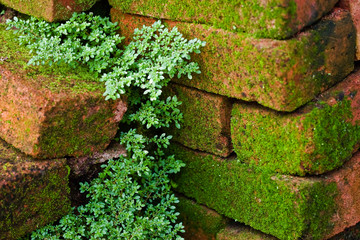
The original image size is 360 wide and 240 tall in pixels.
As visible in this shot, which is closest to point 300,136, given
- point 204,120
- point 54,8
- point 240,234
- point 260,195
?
point 260,195

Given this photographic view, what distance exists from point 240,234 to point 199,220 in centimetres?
37

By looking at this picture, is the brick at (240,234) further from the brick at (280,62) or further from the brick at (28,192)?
the brick at (28,192)

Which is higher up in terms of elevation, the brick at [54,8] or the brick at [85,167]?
the brick at [54,8]

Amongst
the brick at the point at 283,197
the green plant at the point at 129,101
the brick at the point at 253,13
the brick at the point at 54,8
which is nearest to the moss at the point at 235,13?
the brick at the point at 253,13

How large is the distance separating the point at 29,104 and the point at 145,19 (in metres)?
0.99

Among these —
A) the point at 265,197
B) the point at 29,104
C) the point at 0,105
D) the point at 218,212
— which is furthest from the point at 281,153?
the point at 0,105

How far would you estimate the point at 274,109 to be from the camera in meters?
2.59

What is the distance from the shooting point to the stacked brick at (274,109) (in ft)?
7.99

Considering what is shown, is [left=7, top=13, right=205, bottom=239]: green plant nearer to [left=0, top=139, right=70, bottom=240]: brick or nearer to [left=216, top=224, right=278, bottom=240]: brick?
[left=0, top=139, right=70, bottom=240]: brick

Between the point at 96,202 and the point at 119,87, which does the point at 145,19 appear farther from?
the point at 96,202

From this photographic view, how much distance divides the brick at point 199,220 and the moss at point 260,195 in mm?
66

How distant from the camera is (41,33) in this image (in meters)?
3.07

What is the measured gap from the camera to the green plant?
283cm

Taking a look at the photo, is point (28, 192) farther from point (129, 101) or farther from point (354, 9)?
point (354, 9)
